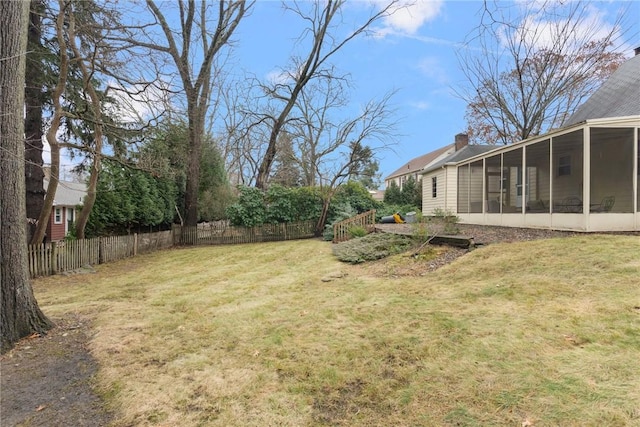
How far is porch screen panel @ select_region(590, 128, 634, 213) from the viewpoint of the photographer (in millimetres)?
8062

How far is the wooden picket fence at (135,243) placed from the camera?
963cm

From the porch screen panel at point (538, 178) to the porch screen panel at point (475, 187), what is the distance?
2682mm

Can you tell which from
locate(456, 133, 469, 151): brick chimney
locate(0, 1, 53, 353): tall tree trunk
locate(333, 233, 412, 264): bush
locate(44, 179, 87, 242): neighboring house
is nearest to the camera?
locate(0, 1, 53, 353): tall tree trunk

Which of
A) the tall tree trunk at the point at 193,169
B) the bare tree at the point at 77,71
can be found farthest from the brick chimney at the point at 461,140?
the bare tree at the point at 77,71

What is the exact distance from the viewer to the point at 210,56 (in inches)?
687

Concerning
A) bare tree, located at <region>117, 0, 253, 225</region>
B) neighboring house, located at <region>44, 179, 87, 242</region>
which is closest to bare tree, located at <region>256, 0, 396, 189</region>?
bare tree, located at <region>117, 0, 253, 225</region>

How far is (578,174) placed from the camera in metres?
8.38

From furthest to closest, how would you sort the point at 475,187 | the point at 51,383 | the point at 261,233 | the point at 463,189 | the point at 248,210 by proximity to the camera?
the point at 261,233
the point at 248,210
the point at 463,189
the point at 475,187
the point at 51,383

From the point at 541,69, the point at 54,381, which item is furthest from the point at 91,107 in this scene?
the point at 541,69

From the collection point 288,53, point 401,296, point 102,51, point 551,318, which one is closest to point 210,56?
point 288,53

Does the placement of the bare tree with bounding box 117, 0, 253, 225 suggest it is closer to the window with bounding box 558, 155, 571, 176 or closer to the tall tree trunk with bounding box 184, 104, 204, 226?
the tall tree trunk with bounding box 184, 104, 204, 226

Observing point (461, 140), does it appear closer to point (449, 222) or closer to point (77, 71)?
point (449, 222)

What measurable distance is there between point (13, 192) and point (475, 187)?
13917 mm

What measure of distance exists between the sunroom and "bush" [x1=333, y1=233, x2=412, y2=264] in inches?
152
